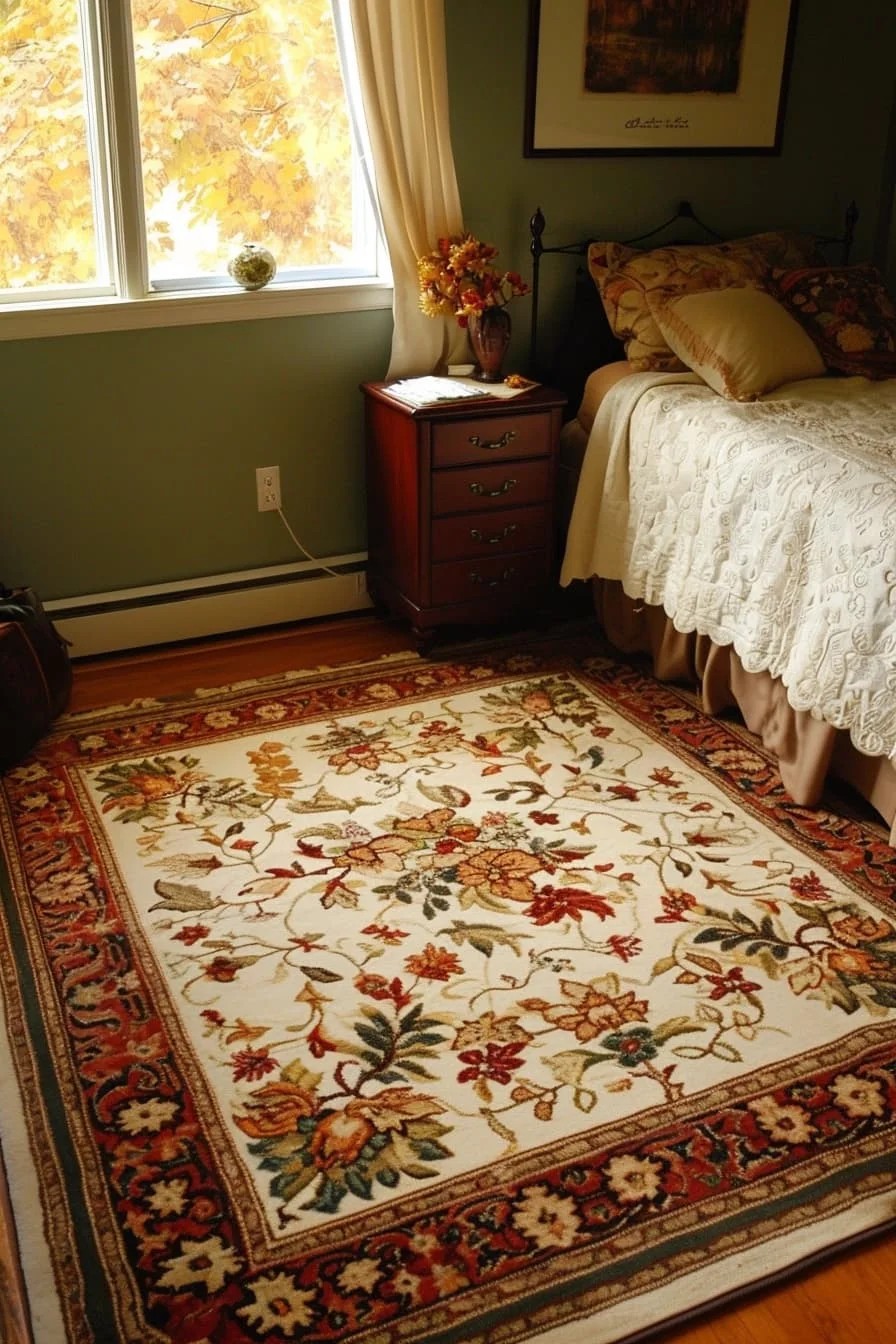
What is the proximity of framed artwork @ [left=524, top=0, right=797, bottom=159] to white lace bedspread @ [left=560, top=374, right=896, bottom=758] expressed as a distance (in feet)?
2.76

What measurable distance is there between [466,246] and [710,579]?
1148 millimetres

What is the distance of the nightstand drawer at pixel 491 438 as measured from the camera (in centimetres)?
330

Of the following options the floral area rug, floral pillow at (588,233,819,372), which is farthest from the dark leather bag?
floral pillow at (588,233,819,372)

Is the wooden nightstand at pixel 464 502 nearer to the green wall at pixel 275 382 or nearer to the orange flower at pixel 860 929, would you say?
the green wall at pixel 275 382

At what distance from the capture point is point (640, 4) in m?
3.58

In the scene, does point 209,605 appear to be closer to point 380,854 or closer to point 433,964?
point 380,854

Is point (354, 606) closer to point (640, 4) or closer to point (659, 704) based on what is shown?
point (659, 704)

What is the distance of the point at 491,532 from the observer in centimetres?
347

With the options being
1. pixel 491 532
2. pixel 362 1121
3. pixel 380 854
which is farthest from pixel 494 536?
pixel 362 1121

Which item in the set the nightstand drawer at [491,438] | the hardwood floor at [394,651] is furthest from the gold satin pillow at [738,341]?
the hardwood floor at [394,651]

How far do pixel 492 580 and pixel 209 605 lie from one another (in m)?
0.82

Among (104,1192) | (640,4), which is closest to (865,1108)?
(104,1192)

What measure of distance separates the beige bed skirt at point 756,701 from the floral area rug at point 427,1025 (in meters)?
0.08

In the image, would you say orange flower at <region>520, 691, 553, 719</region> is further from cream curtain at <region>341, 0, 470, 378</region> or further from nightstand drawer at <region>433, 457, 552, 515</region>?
cream curtain at <region>341, 0, 470, 378</region>
